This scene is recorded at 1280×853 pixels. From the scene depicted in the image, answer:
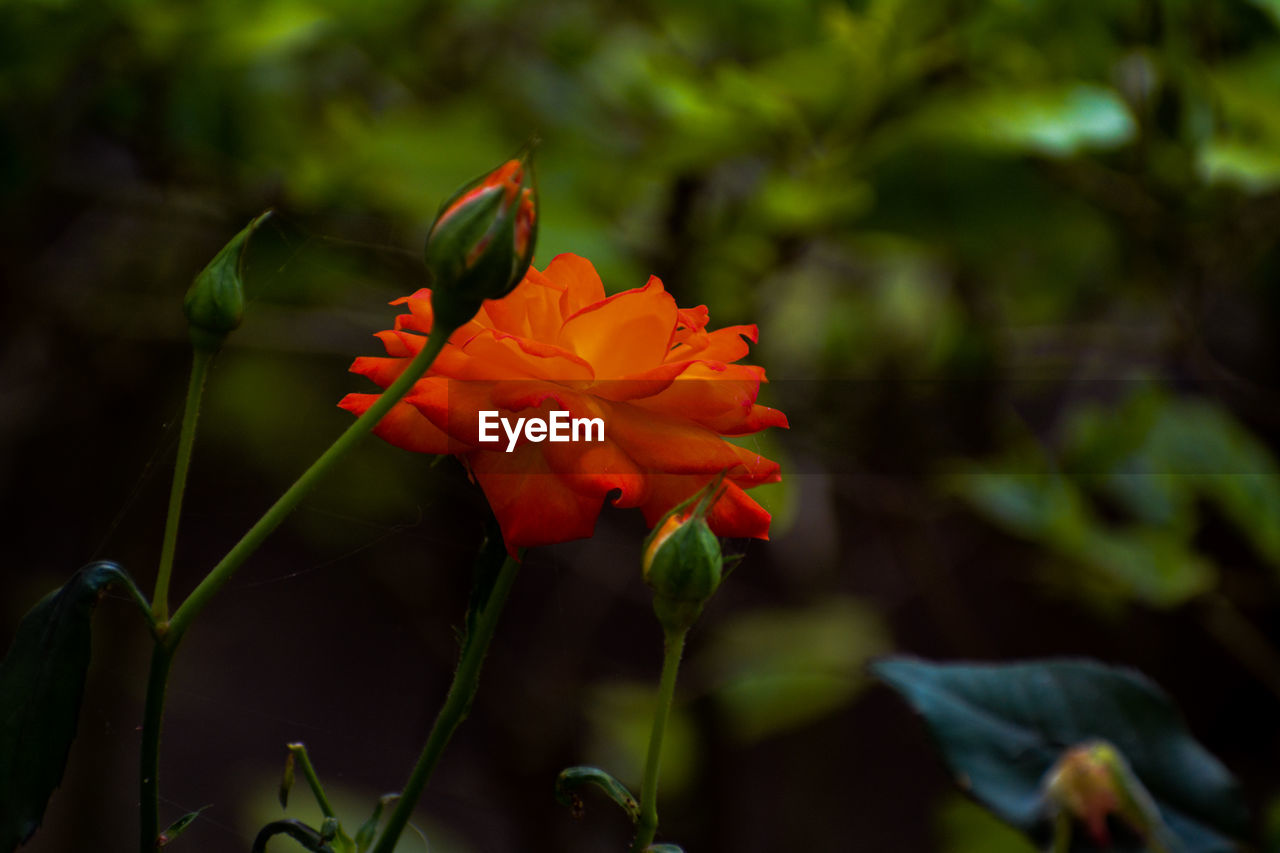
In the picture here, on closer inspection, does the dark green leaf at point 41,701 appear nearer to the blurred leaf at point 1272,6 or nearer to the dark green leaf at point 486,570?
the dark green leaf at point 486,570

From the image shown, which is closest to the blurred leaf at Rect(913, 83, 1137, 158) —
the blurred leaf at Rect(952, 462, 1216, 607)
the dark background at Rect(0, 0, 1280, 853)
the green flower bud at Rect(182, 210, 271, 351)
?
the dark background at Rect(0, 0, 1280, 853)

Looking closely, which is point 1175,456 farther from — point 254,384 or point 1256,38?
point 254,384

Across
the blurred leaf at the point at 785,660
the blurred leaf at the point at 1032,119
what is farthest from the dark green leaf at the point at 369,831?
the blurred leaf at the point at 785,660

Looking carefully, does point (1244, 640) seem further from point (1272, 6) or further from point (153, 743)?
point (153, 743)

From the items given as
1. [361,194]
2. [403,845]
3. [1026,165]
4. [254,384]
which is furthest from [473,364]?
[1026,165]

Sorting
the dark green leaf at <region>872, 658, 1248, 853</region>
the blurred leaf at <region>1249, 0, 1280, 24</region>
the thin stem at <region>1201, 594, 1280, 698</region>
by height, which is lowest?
the thin stem at <region>1201, 594, 1280, 698</region>

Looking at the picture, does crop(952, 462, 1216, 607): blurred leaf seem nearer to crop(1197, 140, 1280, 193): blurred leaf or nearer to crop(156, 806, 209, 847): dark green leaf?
crop(1197, 140, 1280, 193): blurred leaf

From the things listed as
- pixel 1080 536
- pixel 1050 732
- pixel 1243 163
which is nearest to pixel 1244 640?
pixel 1080 536
